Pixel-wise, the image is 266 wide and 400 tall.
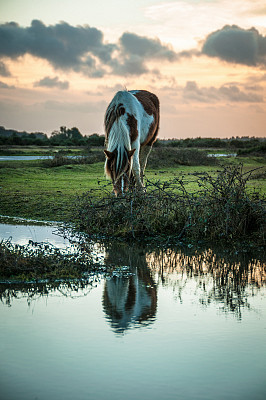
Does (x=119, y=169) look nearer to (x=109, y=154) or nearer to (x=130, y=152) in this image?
(x=109, y=154)

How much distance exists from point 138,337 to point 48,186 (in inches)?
533

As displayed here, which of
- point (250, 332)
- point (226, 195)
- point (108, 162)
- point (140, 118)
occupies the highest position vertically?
point (140, 118)

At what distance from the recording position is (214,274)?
672cm

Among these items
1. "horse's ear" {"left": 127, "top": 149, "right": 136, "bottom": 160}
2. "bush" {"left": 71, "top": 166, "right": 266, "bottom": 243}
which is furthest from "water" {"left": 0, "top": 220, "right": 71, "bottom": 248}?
"horse's ear" {"left": 127, "top": 149, "right": 136, "bottom": 160}

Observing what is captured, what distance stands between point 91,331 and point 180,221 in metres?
5.35

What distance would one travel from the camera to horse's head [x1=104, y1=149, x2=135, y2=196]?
32.6 ft

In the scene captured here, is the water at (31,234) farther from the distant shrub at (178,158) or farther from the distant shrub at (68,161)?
the distant shrub at (178,158)

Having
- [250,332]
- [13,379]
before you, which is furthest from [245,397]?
[13,379]

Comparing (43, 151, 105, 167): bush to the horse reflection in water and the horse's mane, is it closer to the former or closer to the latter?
the horse's mane

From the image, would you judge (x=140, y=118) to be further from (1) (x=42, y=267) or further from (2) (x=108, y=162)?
(1) (x=42, y=267)

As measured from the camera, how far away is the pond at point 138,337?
3354mm

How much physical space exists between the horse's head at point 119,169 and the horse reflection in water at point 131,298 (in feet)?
8.69

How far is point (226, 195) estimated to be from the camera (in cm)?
930

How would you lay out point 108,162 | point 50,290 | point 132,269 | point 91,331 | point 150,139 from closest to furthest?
point 91,331 → point 50,290 → point 132,269 → point 108,162 → point 150,139
